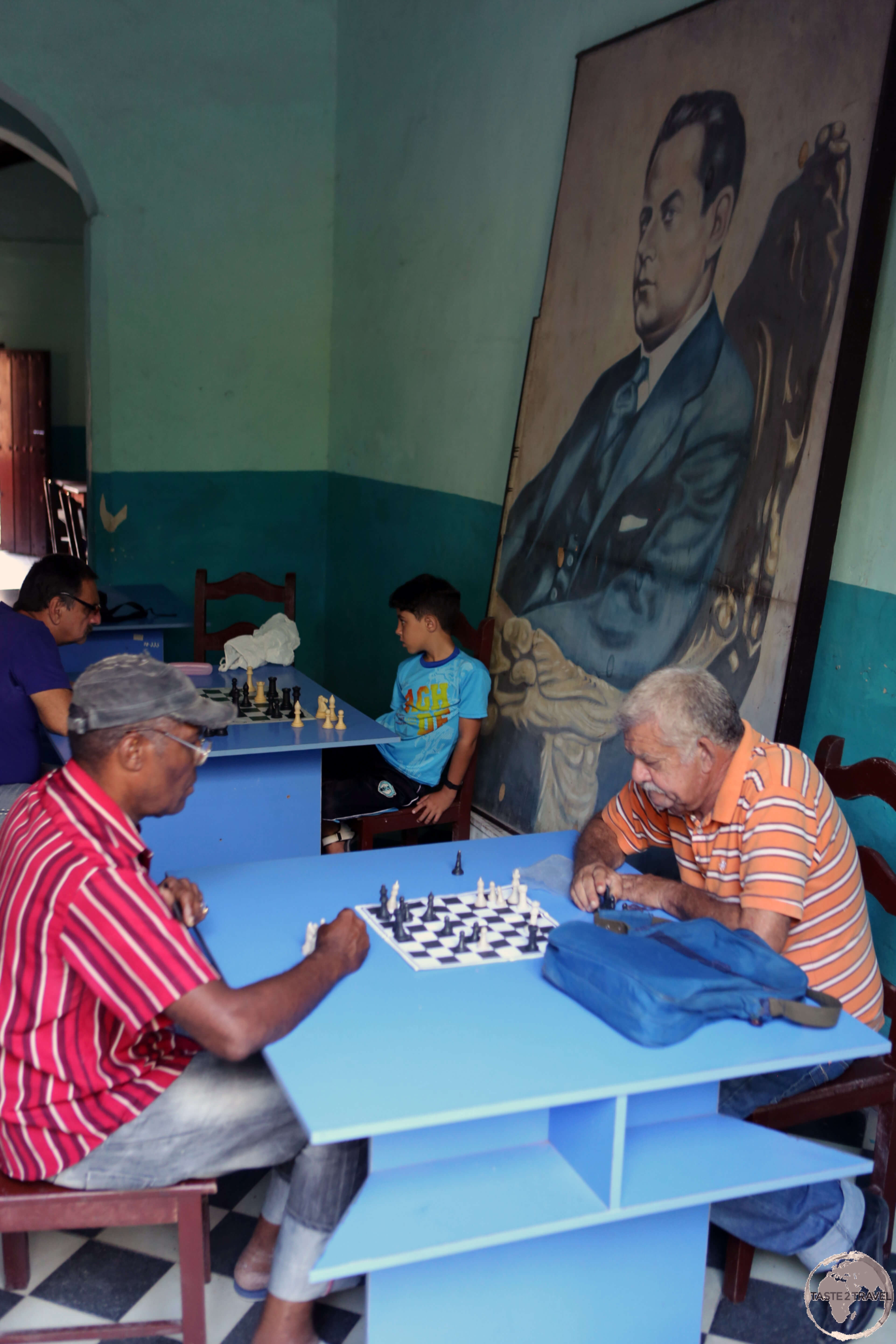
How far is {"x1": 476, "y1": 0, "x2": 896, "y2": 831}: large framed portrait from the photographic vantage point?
113 inches

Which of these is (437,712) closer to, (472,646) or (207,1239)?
(472,646)

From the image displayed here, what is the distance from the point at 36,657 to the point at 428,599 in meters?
1.35

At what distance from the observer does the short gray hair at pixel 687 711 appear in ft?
7.56

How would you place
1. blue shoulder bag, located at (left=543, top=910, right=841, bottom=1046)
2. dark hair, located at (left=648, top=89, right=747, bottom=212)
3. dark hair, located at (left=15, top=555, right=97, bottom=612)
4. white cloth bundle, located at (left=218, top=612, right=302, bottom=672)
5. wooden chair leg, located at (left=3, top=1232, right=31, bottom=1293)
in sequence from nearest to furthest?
blue shoulder bag, located at (left=543, top=910, right=841, bottom=1046) < wooden chair leg, located at (left=3, top=1232, right=31, bottom=1293) < dark hair, located at (left=648, top=89, right=747, bottom=212) < dark hair, located at (left=15, top=555, right=97, bottom=612) < white cloth bundle, located at (left=218, top=612, right=302, bottom=672)

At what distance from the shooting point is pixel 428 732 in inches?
160

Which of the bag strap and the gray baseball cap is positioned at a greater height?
the gray baseball cap

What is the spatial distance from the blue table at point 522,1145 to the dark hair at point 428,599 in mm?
1990

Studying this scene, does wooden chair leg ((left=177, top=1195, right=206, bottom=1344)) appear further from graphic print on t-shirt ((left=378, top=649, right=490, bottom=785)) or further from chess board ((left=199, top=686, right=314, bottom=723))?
graphic print on t-shirt ((left=378, top=649, right=490, bottom=785))

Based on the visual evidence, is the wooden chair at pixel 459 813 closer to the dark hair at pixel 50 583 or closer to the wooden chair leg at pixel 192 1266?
the dark hair at pixel 50 583

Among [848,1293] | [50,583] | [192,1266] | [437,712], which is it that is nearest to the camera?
[192,1266]

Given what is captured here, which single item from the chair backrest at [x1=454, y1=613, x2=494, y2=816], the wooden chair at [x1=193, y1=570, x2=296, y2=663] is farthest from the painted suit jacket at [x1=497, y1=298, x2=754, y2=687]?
the wooden chair at [x1=193, y1=570, x2=296, y2=663]

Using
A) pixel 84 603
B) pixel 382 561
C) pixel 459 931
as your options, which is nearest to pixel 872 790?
pixel 459 931

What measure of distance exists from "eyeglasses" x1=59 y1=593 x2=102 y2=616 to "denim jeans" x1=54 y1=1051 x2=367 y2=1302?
2.08m

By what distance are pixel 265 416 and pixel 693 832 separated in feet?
16.4
